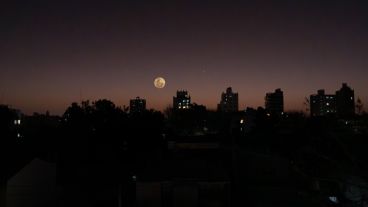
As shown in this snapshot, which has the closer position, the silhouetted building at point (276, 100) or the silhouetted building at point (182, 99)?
the silhouetted building at point (276, 100)

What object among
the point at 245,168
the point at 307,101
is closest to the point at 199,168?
the point at 245,168

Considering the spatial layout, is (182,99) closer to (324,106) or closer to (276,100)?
(276,100)

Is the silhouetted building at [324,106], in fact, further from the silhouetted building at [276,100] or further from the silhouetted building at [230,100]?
the silhouetted building at [230,100]

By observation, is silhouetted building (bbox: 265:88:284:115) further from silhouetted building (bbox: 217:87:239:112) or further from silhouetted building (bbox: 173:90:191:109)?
silhouetted building (bbox: 217:87:239:112)

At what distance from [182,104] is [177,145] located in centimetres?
11888

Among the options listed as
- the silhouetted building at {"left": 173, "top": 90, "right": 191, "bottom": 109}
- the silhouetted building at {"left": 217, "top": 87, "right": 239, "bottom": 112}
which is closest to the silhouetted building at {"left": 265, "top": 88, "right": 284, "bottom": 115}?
the silhouetted building at {"left": 173, "top": 90, "right": 191, "bottom": 109}

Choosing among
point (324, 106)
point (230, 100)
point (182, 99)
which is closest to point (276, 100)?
point (182, 99)

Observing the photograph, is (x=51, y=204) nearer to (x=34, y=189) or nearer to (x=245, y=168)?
(x=34, y=189)

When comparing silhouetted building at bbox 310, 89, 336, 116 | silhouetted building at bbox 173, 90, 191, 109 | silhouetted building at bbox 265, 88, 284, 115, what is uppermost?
silhouetted building at bbox 173, 90, 191, 109

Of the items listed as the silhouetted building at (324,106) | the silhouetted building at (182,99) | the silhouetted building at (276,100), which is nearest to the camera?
the silhouetted building at (324,106)

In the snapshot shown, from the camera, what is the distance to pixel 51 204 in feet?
75.6

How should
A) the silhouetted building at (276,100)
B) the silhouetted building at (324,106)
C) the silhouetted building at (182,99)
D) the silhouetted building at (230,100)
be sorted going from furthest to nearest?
the silhouetted building at (230,100)
the silhouetted building at (182,99)
the silhouetted building at (276,100)
the silhouetted building at (324,106)

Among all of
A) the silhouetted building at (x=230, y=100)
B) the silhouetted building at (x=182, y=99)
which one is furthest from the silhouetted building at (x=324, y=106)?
the silhouetted building at (x=230, y=100)

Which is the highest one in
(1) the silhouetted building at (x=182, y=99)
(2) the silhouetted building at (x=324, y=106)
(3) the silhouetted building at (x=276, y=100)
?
(1) the silhouetted building at (x=182, y=99)
